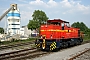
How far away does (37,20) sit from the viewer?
63.6m

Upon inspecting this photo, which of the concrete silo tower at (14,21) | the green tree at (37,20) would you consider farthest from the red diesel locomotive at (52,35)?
the green tree at (37,20)

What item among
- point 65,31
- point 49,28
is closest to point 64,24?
point 65,31

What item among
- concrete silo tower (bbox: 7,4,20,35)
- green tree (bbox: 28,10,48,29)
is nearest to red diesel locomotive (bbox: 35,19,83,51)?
concrete silo tower (bbox: 7,4,20,35)

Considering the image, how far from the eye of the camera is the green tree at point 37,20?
6127cm

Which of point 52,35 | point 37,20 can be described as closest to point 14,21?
point 37,20

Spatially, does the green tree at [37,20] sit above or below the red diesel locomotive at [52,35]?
above

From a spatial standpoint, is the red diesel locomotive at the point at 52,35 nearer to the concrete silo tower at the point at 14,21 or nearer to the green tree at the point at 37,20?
the concrete silo tower at the point at 14,21

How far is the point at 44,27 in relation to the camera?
16.2 metres

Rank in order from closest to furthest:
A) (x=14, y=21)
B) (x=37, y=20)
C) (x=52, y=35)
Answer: (x=52, y=35) < (x=14, y=21) < (x=37, y=20)

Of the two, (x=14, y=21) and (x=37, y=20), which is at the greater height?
(x=37, y=20)

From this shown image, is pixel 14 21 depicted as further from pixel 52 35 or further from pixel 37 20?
pixel 52 35

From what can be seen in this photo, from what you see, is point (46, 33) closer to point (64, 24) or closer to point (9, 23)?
point (64, 24)

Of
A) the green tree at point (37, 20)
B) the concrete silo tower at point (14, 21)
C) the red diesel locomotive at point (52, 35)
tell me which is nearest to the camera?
the red diesel locomotive at point (52, 35)

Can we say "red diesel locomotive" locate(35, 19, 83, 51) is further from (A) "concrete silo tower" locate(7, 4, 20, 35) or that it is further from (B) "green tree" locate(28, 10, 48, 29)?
(B) "green tree" locate(28, 10, 48, 29)
